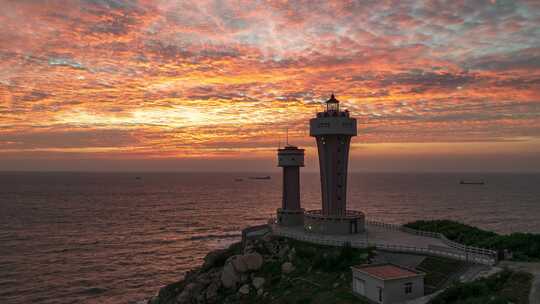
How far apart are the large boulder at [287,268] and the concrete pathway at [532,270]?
20243 mm

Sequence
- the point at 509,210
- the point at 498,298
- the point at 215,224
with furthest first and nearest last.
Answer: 1. the point at 509,210
2. the point at 215,224
3. the point at 498,298

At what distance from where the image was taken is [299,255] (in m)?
46.3

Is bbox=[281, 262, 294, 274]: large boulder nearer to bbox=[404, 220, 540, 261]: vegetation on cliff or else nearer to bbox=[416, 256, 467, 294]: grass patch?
bbox=[416, 256, 467, 294]: grass patch

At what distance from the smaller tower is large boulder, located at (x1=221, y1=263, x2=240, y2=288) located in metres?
20.7

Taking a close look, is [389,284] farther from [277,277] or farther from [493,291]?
[277,277]

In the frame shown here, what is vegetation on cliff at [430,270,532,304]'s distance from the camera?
26477 mm

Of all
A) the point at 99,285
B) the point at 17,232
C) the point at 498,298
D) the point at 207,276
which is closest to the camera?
the point at 498,298

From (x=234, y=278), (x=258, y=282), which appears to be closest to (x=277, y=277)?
(x=258, y=282)

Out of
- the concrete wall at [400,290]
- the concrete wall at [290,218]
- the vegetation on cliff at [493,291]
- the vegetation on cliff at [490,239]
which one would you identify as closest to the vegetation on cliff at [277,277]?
the concrete wall at [400,290]

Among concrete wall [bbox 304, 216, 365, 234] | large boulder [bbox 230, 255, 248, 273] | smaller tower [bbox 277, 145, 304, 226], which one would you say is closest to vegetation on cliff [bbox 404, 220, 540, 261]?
concrete wall [bbox 304, 216, 365, 234]

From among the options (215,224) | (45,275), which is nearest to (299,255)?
(45,275)

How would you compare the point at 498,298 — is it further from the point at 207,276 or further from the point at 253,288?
the point at 207,276

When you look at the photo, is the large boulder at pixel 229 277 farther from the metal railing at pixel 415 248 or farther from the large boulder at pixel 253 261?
the metal railing at pixel 415 248

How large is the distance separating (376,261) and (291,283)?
29.8ft
